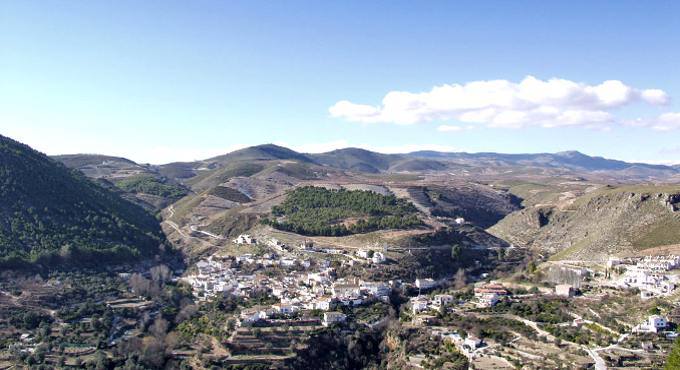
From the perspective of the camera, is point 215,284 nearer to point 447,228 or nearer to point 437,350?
point 437,350

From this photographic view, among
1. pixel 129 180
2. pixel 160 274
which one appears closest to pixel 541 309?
pixel 160 274

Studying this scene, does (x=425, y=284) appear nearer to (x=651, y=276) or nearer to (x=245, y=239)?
(x=651, y=276)

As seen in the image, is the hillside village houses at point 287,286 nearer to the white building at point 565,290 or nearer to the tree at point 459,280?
the tree at point 459,280

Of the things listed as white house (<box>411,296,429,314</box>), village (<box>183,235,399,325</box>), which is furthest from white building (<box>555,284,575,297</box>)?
village (<box>183,235,399,325</box>)

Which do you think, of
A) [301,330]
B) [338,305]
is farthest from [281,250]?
[301,330]

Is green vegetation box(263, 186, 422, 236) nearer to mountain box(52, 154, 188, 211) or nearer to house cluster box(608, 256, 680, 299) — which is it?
house cluster box(608, 256, 680, 299)
